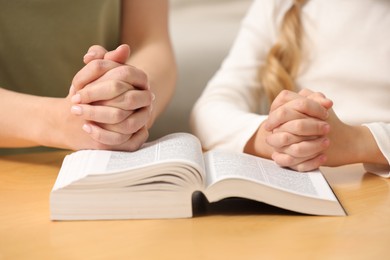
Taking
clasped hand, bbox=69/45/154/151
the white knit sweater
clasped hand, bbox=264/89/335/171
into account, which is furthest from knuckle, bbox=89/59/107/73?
the white knit sweater

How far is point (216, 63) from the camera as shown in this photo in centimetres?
188

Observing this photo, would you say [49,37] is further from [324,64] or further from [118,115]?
[324,64]

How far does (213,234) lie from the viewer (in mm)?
934

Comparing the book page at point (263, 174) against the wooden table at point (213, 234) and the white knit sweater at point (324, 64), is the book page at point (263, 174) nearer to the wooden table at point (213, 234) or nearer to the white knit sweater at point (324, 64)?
the wooden table at point (213, 234)

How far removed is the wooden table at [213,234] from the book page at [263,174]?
4 centimetres

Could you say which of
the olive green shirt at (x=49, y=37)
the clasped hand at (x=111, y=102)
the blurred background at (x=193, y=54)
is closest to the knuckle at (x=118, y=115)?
the clasped hand at (x=111, y=102)

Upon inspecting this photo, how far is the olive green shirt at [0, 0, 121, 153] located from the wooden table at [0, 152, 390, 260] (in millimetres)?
499

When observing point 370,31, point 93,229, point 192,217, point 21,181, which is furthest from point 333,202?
point 370,31

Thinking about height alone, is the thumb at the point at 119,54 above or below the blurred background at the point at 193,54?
above

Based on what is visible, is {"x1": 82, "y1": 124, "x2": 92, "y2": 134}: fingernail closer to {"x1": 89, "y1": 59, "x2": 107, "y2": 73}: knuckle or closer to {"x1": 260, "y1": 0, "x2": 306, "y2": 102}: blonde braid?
{"x1": 89, "y1": 59, "x2": 107, "y2": 73}: knuckle

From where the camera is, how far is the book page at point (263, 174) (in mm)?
1000

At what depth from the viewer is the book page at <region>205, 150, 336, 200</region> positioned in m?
1.00

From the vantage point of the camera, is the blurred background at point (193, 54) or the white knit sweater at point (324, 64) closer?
the white knit sweater at point (324, 64)

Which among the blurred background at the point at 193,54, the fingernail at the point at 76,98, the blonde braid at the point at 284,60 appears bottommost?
the blurred background at the point at 193,54
